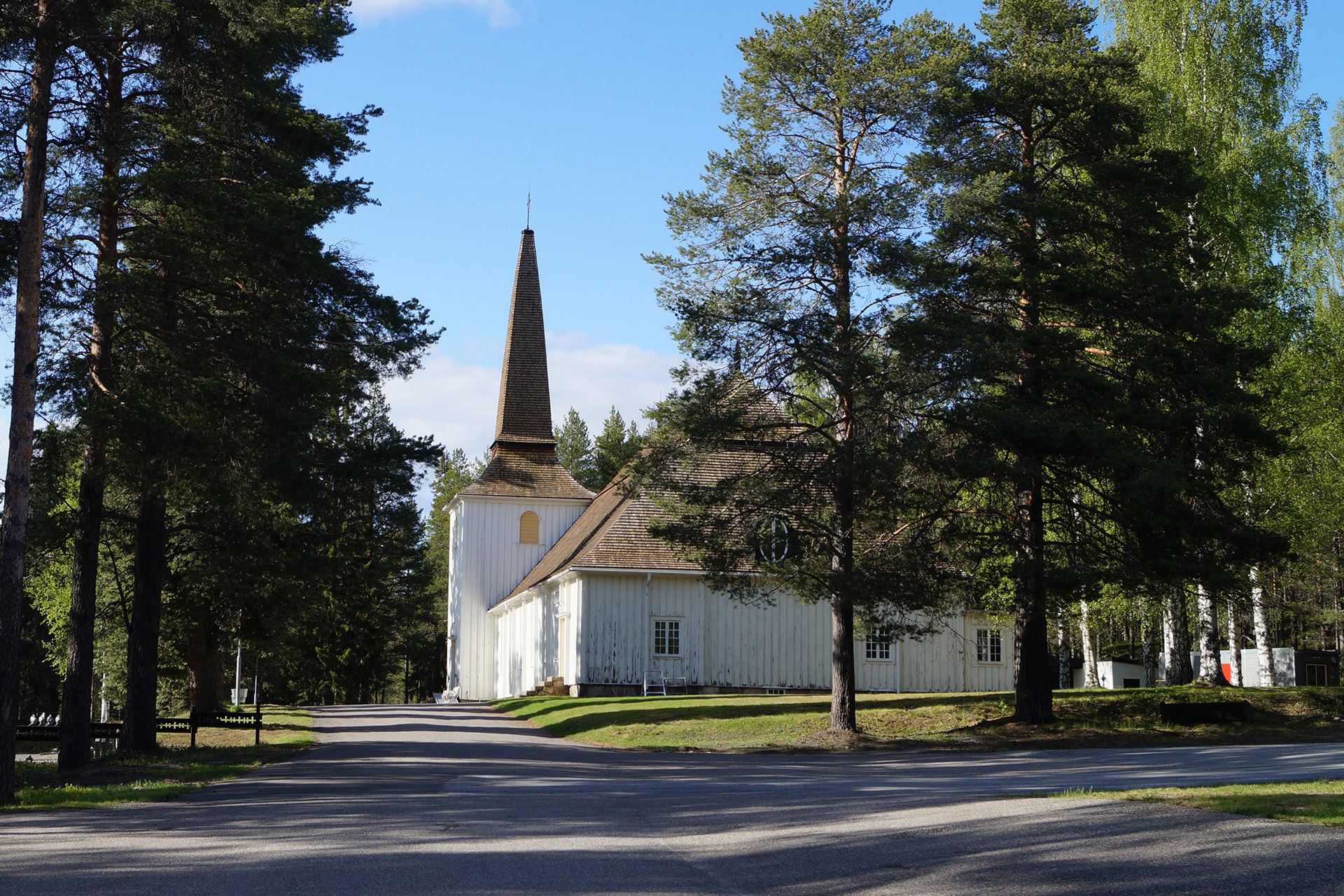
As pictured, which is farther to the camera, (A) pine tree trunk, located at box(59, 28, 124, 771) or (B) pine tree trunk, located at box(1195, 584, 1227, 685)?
(B) pine tree trunk, located at box(1195, 584, 1227, 685)

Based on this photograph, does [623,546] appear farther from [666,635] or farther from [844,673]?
[844,673]

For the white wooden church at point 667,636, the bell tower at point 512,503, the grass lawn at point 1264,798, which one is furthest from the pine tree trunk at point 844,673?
the bell tower at point 512,503

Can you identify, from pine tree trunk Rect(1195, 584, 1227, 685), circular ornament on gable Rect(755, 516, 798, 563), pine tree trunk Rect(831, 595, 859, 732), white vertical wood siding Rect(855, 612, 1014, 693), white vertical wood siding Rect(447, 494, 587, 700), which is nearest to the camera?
circular ornament on gable Rect(755, 516, 798, 563)

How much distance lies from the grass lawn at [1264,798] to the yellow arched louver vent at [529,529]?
36.3 meters

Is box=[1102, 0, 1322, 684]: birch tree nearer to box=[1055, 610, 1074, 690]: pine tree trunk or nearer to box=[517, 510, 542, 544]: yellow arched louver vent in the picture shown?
box=[1055, 610, 1074, 690]: pine tree trunk

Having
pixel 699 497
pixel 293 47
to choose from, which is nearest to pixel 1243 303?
pixel 699 497

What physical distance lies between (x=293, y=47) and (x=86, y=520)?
8369mm

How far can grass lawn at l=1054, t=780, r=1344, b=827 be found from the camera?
846cm

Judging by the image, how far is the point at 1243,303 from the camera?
20344 millimetres

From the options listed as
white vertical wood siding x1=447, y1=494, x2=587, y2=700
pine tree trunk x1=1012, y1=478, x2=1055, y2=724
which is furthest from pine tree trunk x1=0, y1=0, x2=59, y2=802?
white vertical wood siding x1=447, y1=494, x2=587, y2=700

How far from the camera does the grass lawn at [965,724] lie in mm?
19641

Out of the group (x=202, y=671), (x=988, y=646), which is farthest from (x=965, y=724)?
(x=202, y=671)

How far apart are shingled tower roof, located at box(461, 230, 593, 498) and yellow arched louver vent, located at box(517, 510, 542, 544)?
105cm

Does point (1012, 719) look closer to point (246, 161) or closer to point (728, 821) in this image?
point (728, 821)
